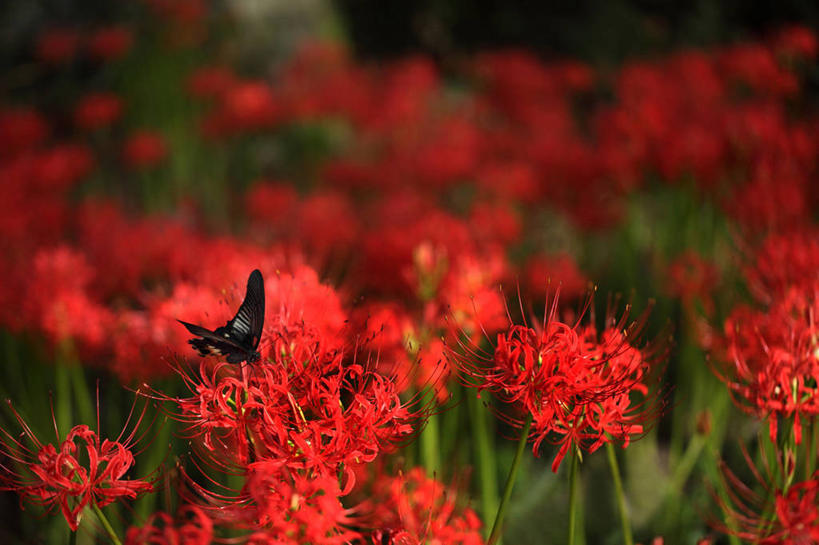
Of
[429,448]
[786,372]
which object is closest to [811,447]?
[786,372]

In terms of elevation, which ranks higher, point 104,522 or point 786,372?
point 786,372

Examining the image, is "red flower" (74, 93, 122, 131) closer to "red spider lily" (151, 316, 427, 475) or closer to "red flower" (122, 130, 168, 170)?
"red flower" (122, 130, 168, 170)

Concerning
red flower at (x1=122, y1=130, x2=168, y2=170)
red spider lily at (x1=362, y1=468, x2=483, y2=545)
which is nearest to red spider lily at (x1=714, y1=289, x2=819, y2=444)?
red spider lily at (x1=362, y1=468, x2=483, y2=545)

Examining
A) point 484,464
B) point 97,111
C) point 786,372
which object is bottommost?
point 484,464

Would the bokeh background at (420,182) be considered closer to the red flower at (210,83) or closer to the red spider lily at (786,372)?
the red flower at (210,83)

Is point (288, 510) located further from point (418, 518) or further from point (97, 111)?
point (97, 111)

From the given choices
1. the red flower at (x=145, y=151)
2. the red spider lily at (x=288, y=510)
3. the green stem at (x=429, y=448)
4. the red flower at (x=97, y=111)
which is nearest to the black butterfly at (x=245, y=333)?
the red spider lily at (x=288, y=510)

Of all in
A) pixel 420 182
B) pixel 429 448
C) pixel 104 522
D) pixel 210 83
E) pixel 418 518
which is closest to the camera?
pixel 104 522

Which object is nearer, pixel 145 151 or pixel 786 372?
pixel 786 372
